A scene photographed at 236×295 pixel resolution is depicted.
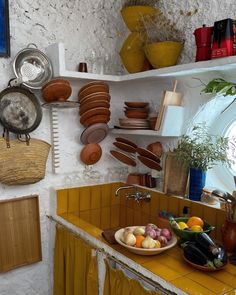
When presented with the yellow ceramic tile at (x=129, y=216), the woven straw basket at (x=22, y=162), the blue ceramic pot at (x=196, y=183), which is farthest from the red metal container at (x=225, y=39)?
the yellow ceramic tile at (x=129, y=216)

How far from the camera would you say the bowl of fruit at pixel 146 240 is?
1251 millimetres

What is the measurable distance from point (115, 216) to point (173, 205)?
1.72ft

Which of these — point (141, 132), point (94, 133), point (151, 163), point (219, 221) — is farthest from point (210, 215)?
point (94, 133)

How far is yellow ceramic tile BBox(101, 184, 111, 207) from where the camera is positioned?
1996mm

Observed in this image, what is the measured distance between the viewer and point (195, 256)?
1170 millimetres

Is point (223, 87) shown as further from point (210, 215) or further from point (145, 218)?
point (145, 218)

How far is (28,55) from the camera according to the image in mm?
1613

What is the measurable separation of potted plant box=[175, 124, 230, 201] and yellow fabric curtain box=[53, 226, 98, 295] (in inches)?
25.2

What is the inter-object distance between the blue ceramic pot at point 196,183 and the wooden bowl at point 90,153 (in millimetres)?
629

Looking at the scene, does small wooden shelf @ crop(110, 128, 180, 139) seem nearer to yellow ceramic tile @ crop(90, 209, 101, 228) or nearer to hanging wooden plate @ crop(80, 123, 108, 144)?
hanging wooden plate @ crop(80, 123, 108, 144)

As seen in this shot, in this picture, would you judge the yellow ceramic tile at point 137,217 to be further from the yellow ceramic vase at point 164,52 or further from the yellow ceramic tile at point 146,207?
the yellow ceramic vase at point 164,52

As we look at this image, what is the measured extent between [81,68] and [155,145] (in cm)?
66

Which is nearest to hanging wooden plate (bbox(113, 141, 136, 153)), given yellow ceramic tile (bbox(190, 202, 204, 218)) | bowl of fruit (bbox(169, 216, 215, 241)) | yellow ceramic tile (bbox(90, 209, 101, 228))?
yellow ceramic tile (bbox(90, 209, 101, 228))

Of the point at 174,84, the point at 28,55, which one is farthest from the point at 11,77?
the point at 174,84
